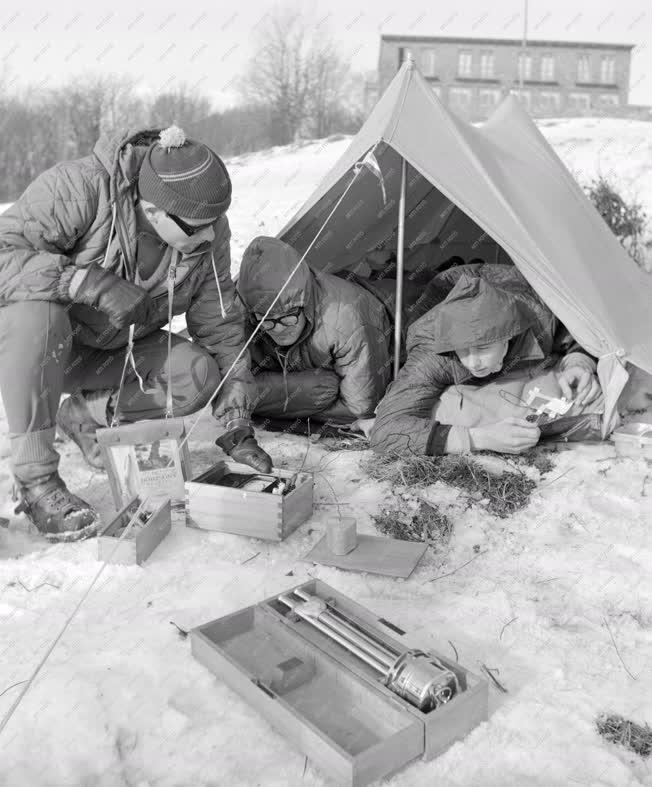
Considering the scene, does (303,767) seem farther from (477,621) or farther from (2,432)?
(2,432)

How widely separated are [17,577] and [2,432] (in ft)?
4.11

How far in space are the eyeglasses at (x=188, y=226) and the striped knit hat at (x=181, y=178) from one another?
0.05m

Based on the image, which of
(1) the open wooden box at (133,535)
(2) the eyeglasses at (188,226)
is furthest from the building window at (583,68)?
(1) the open wooden box at (133,535)

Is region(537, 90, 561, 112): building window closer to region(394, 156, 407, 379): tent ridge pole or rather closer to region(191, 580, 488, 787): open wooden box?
region(394, 156, 407, 379): tent ridge pole

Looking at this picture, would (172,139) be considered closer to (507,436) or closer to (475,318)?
(475,318)

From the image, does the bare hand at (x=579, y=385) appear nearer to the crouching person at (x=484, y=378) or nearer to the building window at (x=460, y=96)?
the crouching person at (x=484, y=378)

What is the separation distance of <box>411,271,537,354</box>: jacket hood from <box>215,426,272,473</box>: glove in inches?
30.9

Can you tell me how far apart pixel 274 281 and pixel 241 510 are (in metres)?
1.04

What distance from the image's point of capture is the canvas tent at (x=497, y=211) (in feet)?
9.47

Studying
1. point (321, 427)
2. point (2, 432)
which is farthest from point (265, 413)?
point (2, 432)

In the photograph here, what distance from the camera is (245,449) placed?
2.46 meters

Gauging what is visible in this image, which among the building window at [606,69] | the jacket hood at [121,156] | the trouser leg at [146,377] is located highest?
the building window at [606,69]

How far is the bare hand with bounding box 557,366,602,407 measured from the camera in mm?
2914

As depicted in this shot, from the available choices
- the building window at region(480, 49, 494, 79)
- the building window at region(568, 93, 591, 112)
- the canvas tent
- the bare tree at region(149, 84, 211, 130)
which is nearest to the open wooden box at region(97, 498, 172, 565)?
the canvas tent
